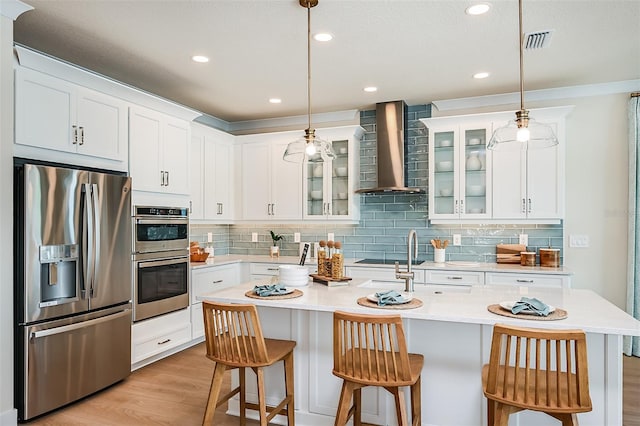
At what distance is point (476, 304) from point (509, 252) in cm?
243

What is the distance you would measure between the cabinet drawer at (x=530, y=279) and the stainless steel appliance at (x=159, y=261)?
2.98 m

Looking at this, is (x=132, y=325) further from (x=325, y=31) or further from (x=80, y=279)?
(x=325, y=31)

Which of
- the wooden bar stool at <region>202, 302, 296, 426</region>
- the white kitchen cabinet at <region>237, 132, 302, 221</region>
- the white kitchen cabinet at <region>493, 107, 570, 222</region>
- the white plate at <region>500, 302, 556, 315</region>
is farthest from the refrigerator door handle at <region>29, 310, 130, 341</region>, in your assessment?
the white kitchen cabinet at <region>493, 107, 570, 222</region>

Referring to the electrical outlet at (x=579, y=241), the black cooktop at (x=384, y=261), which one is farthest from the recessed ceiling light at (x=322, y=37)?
the electrical outlet at (x=579, y=241)

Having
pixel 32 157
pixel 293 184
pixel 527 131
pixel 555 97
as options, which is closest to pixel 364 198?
pixel 293 184

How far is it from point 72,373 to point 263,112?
3479 millimetres

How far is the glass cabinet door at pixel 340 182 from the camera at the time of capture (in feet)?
16.4

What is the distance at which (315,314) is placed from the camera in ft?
8.71

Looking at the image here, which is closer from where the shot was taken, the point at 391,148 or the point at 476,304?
the point at 476,304

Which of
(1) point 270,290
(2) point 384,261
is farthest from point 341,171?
(1) point 270,290

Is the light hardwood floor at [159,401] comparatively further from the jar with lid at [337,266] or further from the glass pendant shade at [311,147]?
the glass pendant shade at [311,147]

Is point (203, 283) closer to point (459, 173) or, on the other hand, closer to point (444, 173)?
point (444, 173)

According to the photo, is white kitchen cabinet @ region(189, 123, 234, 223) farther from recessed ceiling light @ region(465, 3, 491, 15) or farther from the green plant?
recessed ceiling light @ region(465, 3, 491, 15)

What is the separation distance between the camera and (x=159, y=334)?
392cm
